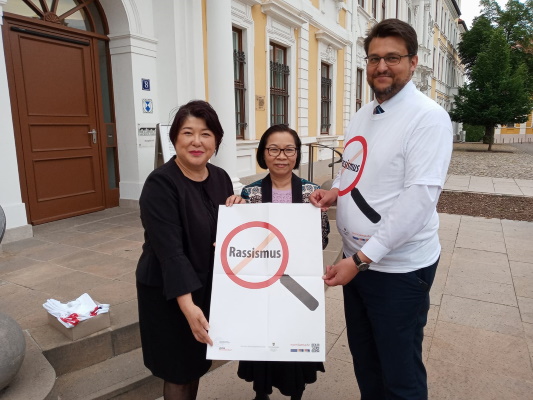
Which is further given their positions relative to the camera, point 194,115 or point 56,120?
point 56,120

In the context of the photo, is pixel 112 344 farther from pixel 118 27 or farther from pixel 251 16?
pixel 251 16

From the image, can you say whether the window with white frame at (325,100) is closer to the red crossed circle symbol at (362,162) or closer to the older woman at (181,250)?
the red crossed circle symbol at (362,162)

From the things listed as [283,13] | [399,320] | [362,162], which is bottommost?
[399,320]

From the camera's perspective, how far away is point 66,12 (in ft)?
18.1

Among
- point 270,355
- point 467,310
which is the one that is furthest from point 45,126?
point 467,310

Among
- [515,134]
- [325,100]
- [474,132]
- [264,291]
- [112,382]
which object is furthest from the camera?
[515,134]

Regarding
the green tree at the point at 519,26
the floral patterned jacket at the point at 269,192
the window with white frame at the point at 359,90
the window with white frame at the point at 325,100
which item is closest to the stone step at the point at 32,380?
the floral patterned jacket at the point at 269,192

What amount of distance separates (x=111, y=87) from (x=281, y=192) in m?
5.04

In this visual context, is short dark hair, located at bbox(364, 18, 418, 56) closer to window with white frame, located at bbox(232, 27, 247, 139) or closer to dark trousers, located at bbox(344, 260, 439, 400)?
dark trousers, located at bbox(344, 260, 439, 400)

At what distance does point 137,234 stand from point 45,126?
1932 mm

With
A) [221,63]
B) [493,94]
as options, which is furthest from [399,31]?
[493,94]

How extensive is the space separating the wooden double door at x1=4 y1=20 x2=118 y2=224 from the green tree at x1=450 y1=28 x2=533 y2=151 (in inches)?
936

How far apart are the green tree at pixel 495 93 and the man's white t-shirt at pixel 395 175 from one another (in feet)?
83.7

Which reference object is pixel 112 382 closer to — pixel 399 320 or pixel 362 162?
pixel 399 320
